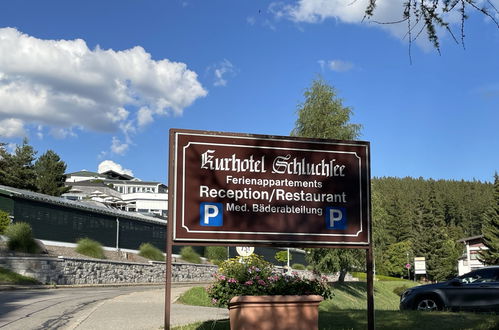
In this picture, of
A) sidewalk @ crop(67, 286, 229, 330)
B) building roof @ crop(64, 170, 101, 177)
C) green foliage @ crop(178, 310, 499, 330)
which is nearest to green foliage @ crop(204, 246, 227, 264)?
sidewalk @ crop(67, 286, 229, 330)

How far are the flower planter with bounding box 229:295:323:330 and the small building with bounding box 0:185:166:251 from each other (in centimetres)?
2772

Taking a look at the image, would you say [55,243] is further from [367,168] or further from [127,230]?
[367,168]

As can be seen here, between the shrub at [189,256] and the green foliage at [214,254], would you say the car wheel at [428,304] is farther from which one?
the green foliage at [214,254]

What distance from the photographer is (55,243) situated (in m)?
34.7

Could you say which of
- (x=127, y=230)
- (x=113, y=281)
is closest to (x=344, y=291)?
(x=113, y=281)

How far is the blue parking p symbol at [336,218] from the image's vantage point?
25.1 ft

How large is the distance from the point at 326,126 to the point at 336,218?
25.8 meters

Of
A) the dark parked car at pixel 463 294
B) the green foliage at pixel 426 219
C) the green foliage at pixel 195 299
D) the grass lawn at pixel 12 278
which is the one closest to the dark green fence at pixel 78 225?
the grass lawn at pixel 12 278

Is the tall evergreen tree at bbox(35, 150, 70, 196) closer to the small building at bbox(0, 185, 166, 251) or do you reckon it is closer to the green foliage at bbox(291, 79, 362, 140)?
the small building at bbox(0, 185, 166, 251)

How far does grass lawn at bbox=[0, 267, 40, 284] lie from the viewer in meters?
23.4

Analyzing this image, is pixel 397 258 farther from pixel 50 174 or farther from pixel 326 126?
pixel 326 126

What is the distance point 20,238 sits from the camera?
2872 cm

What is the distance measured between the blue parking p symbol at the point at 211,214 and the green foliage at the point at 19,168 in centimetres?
5130

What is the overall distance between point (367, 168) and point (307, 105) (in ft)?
86.3
